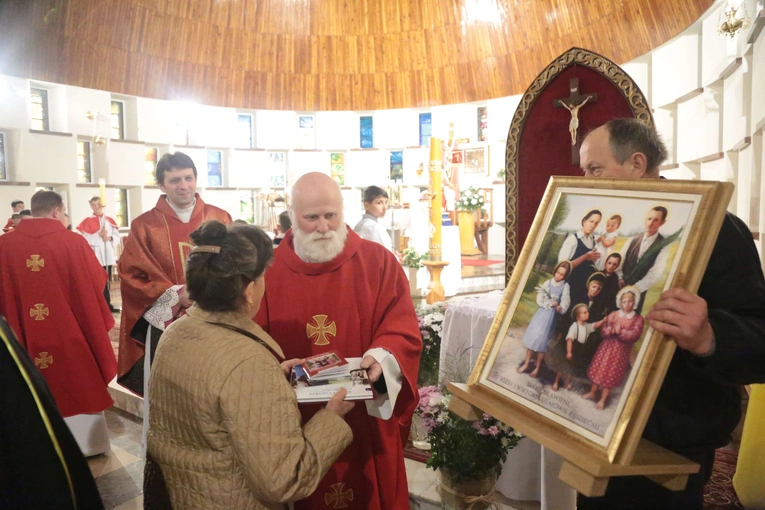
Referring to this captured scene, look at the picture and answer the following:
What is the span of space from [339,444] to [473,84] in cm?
1542

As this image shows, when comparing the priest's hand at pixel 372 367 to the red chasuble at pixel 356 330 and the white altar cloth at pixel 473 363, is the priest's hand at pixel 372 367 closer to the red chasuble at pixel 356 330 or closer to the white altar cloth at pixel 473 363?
the red chasuble at pixel 356 330

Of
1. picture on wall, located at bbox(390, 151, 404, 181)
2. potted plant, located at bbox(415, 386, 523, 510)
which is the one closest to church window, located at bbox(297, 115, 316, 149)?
picture on wall, located at bbox(390, 151, 404, 181)

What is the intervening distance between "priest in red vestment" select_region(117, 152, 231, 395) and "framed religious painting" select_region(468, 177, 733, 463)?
2.35 meters

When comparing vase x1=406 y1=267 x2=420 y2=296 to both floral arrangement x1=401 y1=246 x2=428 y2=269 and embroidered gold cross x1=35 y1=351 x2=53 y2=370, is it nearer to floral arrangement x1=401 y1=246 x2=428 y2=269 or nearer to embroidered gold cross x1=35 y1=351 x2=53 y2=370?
floral arrangement x1=401 y1=246 x2=428 y2=269

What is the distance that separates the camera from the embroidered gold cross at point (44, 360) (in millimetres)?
4508

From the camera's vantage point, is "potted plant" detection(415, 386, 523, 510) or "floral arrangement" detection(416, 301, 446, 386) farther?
"floral arrangement" detection(416, 301, 446, 386)

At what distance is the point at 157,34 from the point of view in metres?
14.5

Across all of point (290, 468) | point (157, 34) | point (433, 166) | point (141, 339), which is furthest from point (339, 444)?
point (157, 34)

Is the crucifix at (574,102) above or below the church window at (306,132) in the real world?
below

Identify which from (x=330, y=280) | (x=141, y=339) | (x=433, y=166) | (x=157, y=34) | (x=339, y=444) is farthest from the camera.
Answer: (x=157, y=34)

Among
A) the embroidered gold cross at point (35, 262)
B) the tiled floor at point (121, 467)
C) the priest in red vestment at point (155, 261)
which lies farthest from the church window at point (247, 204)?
the priest in red vestment at point (155, 261)

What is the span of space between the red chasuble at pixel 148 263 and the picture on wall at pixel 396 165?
1460cm

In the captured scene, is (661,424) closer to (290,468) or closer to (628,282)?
(628,282)

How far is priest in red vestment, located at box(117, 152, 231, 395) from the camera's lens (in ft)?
11.3
